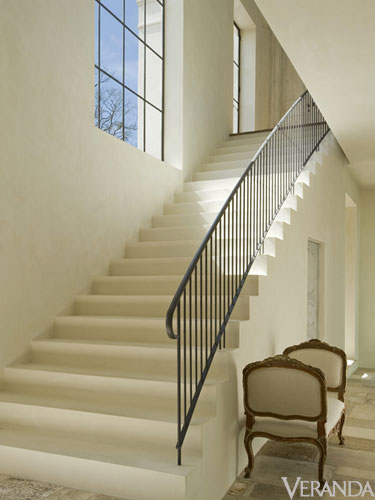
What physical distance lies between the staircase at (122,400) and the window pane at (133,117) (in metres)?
2.36

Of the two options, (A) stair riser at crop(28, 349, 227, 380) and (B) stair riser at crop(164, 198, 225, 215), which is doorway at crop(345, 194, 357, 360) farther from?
(A) stair riser at crop(28, 349, 227, 380)

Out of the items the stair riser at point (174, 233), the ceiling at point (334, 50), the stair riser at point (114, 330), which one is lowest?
the stair riser at point (114, 330)

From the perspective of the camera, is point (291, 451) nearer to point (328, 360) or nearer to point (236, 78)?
point (328, 360)

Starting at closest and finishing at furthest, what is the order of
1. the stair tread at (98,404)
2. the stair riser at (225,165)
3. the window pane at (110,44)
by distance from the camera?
the stair tread at (98,404) → the window pane at (110,44) → the stair riser at (225,165)

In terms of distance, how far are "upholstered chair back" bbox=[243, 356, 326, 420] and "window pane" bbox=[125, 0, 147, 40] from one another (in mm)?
4735

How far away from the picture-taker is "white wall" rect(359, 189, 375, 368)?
10.4 meters

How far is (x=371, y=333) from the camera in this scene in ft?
34.0

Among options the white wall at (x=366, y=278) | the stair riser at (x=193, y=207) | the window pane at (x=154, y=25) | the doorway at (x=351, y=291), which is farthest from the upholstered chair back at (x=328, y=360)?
the white wall at (x=366, y=278)

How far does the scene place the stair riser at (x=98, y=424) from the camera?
3.42 metres

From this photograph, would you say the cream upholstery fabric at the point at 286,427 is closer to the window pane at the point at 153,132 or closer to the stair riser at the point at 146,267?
the stair riser at the point at 146,267

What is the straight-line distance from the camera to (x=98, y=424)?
3615mm

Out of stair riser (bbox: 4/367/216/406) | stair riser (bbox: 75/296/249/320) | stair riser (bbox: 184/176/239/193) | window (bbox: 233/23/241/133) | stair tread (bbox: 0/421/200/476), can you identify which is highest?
window (bbox: 233/23/241/133)

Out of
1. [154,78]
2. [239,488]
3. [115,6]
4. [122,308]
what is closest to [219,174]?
[154,78]

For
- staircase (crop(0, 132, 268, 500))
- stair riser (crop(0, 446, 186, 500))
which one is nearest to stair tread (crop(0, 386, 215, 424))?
staircase (crop(0, 132, 268, 500))
